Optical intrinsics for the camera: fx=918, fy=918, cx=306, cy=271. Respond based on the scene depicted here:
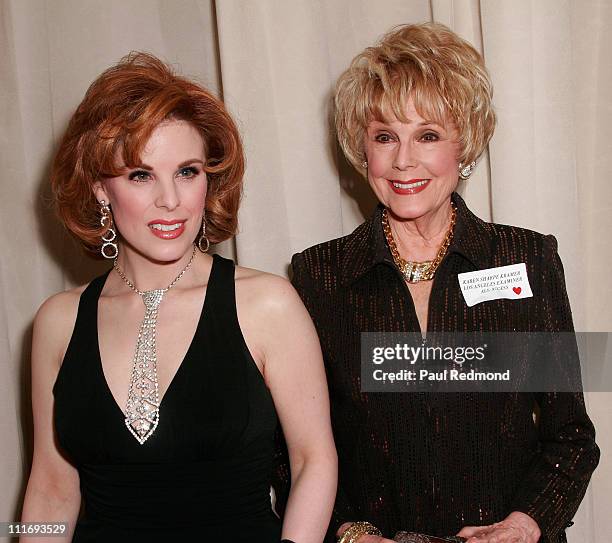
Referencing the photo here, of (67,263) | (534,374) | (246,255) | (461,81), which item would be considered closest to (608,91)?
(461,81)

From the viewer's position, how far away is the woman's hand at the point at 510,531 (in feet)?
5.56

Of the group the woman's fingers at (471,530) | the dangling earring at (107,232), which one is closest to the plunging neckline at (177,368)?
the dangling earring at (107,232)

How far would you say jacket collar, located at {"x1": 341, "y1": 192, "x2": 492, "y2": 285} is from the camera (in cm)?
182

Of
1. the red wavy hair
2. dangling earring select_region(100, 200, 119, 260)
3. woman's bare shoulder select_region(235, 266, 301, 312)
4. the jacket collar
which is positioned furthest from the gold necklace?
dangling earring select_region(100, 200, 119, 260)

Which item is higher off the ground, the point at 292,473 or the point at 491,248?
the point at 491,248

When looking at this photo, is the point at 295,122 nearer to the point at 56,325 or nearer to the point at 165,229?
the point at 165,229

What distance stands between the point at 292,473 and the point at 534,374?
0.51 metres

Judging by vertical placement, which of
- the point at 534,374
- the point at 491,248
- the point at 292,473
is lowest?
the point at 292,473

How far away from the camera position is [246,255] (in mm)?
2188

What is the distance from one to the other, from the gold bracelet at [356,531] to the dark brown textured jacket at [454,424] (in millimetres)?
60

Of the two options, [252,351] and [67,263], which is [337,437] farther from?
[67,263]

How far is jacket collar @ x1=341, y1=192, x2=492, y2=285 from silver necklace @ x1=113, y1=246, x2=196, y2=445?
35 centimetres

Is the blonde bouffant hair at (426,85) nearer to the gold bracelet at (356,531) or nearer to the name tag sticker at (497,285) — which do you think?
the name tag sticker at (497,285)

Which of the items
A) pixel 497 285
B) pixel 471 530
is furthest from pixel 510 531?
pixel 497 285
